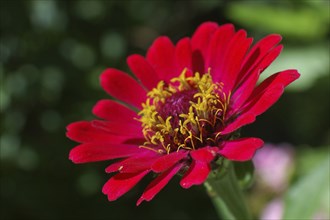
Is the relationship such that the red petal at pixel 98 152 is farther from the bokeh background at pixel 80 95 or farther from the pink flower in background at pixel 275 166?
the pink flower in background at pixel 275 166

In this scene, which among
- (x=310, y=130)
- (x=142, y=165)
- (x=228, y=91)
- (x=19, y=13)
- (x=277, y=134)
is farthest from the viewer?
(x=277, y=134)

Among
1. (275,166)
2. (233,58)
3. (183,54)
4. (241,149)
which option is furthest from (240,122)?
(275,166)

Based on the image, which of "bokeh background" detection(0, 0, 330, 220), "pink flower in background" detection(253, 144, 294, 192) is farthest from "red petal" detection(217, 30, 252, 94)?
"pink flower in background" detection(253, 144, 294, 192)

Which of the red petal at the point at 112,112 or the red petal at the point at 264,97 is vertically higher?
the red petal at the point at 112,112

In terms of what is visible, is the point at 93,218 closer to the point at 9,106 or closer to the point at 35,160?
the point at 35,160

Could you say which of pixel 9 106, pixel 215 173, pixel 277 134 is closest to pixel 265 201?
pixel 277 134

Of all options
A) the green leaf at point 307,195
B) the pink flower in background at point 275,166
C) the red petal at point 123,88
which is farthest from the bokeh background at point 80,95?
the red petal at point 123,88
